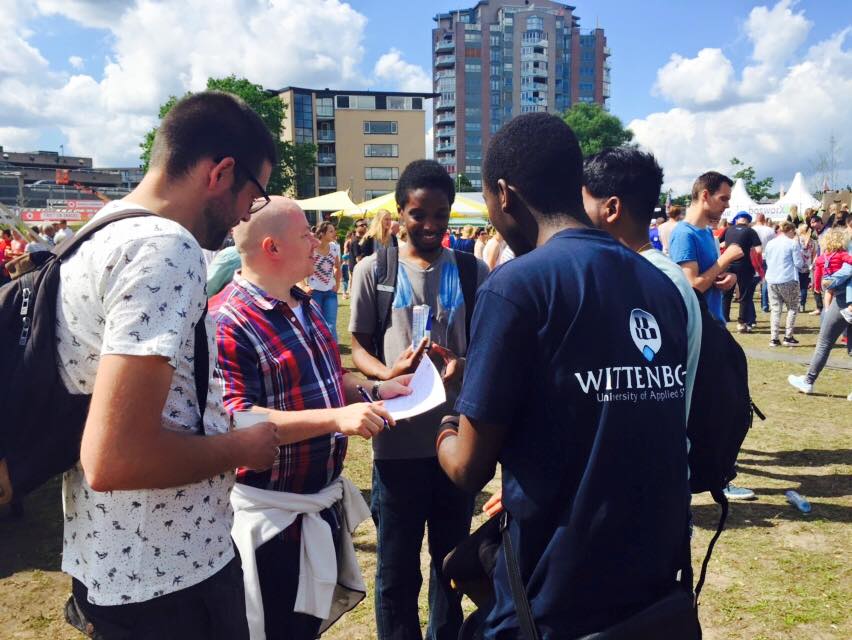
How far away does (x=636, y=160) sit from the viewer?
9.12 ft

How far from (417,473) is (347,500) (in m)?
0.54

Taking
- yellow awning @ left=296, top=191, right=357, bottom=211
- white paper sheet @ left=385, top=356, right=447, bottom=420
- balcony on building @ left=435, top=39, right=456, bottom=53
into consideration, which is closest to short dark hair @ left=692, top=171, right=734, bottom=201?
white paper sheet @ left=385, top=356, right=447, bottom=420

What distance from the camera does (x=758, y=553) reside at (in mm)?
4438

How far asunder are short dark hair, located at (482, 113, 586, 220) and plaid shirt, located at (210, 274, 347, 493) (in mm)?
932

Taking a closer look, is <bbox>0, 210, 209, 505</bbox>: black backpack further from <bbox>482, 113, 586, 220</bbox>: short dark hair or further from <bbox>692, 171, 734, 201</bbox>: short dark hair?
<bbox>692, 171, 734, 201</bbox>: short dark hair

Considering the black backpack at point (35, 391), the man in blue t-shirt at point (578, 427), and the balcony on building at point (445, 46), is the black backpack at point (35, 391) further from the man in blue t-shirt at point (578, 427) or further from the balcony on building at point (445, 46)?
the balcony on building at point (445, 46)

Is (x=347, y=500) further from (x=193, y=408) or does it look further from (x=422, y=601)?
(x=422, y=601)

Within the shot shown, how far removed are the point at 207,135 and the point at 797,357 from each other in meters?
11.2

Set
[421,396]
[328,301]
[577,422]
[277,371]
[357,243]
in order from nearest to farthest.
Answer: [577,422], [277,371], [421,396], [328,301], [357,243]

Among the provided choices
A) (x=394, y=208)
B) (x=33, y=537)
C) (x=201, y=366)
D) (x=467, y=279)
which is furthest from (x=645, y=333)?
(x=394, y=208)

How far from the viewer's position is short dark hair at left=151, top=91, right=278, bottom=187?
5.34ft

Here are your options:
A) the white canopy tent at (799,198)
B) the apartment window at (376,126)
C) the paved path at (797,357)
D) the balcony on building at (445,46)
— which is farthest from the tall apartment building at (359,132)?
the paved path at (797,357)

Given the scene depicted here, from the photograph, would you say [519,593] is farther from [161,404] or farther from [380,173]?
[380,173]

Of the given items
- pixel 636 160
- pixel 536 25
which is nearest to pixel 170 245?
pixel 636 160
